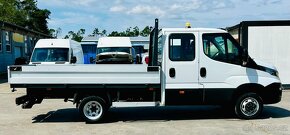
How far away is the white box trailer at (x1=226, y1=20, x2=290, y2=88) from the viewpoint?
16453 mm

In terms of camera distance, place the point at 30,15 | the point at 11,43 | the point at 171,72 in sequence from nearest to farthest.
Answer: the point at 171,72
the point at 11,43
the point at 30,15

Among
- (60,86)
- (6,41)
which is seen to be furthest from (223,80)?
(6,41)

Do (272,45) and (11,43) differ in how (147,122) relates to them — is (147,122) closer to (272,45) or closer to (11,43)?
(272,45)

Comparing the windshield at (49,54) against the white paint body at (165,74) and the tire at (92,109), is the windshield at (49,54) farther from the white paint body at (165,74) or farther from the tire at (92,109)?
the tire at (92,109)

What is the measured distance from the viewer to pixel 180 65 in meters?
9.01

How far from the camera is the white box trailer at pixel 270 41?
54.0 feet

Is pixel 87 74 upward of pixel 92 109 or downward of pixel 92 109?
upward

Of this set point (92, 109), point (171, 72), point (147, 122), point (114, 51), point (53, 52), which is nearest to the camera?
point (171, 72)

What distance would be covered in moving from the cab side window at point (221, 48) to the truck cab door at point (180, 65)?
11.7 inches

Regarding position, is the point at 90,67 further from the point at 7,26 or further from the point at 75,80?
the point at 7,26

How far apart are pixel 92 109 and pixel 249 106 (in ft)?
13.1

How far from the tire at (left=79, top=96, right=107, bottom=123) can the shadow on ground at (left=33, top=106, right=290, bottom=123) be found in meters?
0.33

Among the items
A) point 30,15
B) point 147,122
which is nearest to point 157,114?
point 147,122

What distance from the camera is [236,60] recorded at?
30.0ft
